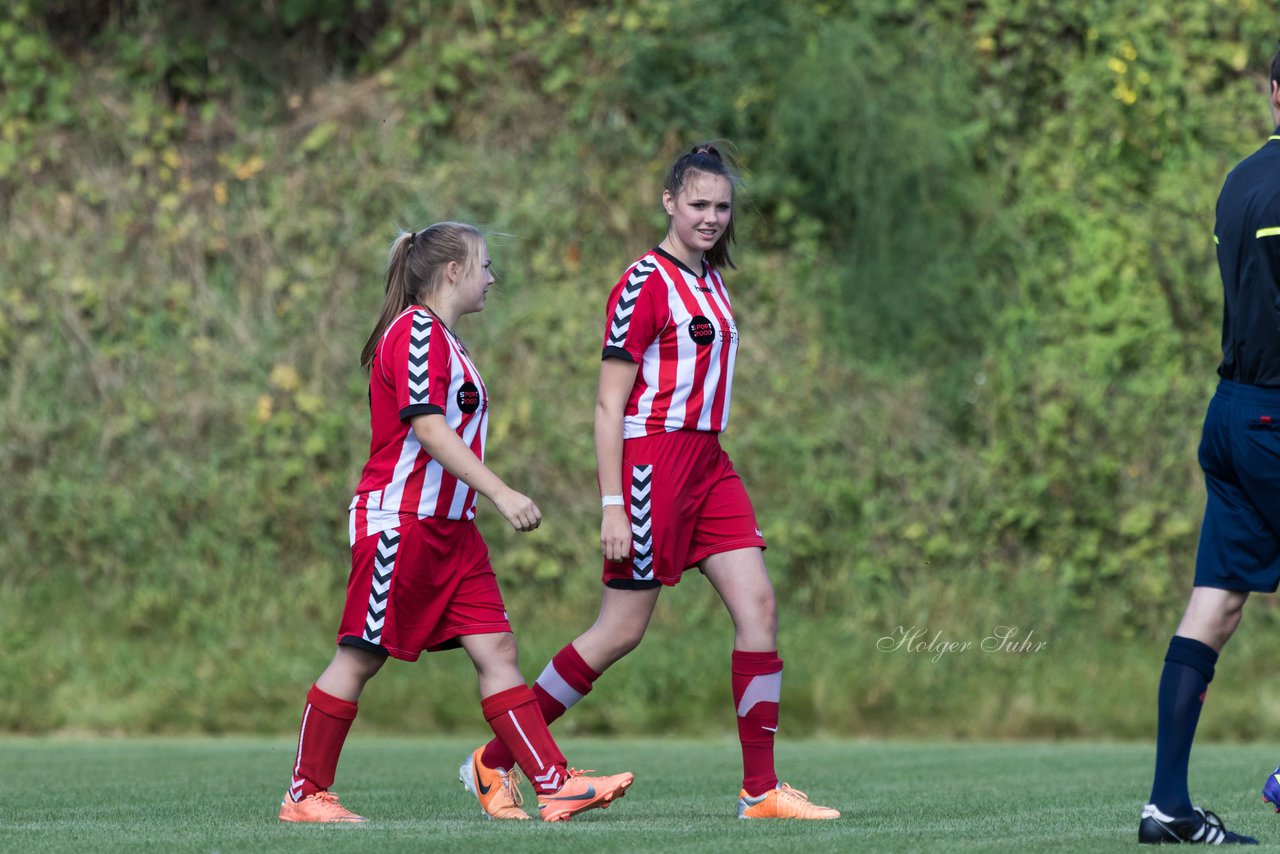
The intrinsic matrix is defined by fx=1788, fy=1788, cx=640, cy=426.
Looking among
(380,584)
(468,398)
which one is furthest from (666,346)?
(380,584)

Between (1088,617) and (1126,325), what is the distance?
84.4 inches

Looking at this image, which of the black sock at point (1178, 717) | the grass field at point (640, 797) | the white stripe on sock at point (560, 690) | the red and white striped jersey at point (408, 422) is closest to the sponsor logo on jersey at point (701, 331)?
the red and white striped jersey at point (408, 422)

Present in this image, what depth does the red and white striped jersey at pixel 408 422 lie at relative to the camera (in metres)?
5.20

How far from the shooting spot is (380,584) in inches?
204

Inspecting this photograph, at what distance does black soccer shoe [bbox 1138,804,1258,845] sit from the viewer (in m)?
4.36

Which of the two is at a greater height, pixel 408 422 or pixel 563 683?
pixel 408 422

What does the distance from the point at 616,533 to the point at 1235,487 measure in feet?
5.89

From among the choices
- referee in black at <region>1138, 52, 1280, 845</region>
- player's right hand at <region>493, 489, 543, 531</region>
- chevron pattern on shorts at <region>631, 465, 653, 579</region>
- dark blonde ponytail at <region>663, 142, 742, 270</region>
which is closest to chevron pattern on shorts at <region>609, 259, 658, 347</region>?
dark blonde ponytail at <region>663, 142, 742, 270</region>

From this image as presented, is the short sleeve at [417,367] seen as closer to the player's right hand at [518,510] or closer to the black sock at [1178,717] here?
the player's right hand at [518,510]

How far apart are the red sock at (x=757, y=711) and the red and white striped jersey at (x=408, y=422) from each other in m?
0.98

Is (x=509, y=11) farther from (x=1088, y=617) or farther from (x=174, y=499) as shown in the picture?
(x=1088, y=617)

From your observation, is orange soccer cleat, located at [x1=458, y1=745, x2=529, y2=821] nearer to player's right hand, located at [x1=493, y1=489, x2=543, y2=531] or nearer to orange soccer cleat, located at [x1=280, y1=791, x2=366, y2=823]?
orange soccer cleat, located at [x1=280, y1=791, x2=366, y2=823]

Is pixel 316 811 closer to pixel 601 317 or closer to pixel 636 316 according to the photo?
pixel 636 316

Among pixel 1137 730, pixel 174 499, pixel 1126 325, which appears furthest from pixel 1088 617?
pixel 174 499
